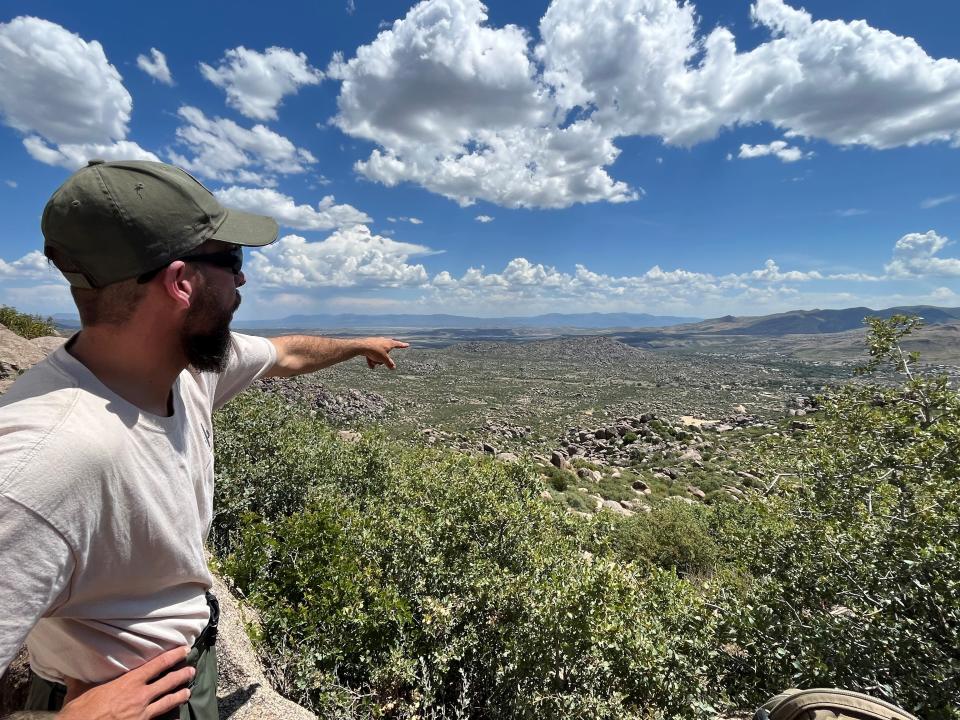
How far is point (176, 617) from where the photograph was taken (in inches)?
68.2

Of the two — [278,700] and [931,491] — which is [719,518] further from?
[278,700]

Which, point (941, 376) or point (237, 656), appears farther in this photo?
point (941, 376)

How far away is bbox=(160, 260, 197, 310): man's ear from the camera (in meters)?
1.67

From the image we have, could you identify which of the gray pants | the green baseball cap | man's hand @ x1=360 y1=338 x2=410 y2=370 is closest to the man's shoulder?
the green baseball cap

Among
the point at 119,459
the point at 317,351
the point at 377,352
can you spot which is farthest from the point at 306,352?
the point at 119,459

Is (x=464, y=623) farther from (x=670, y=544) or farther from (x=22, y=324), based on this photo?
(x=22, y=324)

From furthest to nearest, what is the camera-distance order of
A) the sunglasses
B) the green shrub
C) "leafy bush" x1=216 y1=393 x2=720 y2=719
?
the green shrub, "leafy bush" x1=216 y1=393 x2=720 y2=719, the sunglasses

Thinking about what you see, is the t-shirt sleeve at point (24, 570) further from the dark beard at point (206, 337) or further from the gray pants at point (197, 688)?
the dark beard at point (206, 337)

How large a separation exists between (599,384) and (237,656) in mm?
93000

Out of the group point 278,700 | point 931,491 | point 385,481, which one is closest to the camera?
point 278,700

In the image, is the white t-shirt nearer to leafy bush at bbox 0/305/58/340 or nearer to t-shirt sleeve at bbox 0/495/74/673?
t-shirt sleeve at bbox 0/495/74/673

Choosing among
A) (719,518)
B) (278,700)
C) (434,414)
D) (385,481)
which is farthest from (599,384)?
(278,700)

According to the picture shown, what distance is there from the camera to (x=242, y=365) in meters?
2.73

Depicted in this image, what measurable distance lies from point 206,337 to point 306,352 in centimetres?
149
